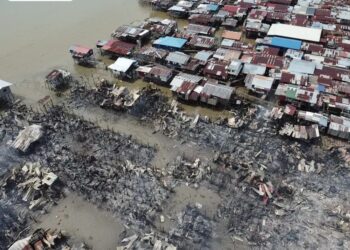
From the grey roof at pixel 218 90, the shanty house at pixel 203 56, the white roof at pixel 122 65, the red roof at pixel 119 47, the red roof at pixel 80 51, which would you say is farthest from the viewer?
the red roof at pixel 119 47

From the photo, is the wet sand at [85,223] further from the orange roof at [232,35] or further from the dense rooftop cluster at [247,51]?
the orange roof at [232,35]

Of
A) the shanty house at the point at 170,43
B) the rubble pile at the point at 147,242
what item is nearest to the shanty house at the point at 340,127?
the rubble pile at the point at 147,242

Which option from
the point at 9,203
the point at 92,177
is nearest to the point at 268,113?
the point at 92,177

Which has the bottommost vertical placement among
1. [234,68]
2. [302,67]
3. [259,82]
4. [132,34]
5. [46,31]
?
[259,82]

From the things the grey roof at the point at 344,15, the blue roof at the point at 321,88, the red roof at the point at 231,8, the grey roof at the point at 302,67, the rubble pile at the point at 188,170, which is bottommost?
the rubble pile at the point at 188,170

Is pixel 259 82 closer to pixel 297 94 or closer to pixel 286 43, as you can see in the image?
pixel 297 94

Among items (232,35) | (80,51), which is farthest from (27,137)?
(232,35)
